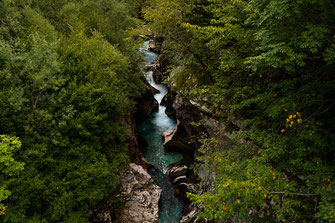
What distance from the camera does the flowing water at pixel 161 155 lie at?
14234 millimetres

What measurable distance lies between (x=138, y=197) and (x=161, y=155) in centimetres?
601

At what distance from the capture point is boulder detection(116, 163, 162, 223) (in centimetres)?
1290

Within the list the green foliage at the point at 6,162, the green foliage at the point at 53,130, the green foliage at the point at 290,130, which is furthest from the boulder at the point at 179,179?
the green foliage at the point at 6,162

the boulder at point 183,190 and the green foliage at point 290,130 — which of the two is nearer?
the green foliage at point 290,130

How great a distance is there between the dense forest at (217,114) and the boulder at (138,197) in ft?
5.64

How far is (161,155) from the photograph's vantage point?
1952 centimetres

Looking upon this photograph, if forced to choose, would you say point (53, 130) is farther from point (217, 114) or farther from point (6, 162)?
point (217, 114)

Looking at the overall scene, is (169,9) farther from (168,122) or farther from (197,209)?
(168,122)

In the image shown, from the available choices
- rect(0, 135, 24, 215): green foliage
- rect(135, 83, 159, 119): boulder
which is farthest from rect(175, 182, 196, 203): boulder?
rect(135, 83, 159, 119): boulder

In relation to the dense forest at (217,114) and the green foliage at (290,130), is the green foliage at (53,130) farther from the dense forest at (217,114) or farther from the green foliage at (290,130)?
the green foliage at (290,130)

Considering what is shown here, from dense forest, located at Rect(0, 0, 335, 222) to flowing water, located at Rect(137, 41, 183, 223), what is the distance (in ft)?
15.1

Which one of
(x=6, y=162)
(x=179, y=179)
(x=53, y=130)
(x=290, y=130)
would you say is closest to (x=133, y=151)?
(x=179, y=179)

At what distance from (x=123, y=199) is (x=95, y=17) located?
1909cm

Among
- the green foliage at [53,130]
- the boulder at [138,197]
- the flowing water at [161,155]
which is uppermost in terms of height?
the green foliage at [53,130]
